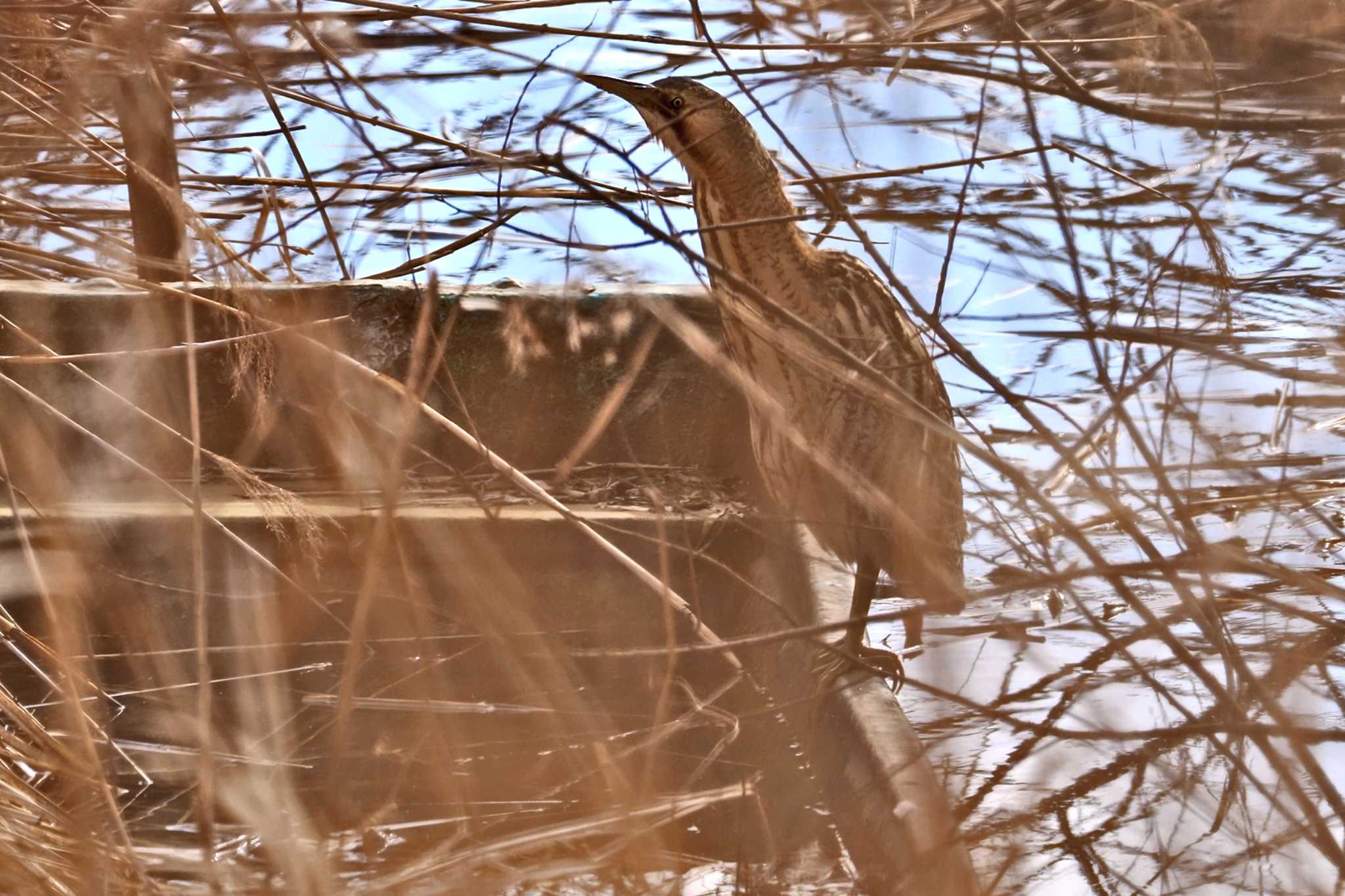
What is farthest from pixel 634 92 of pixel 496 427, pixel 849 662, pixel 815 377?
pixel 496 427

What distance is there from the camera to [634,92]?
110cm

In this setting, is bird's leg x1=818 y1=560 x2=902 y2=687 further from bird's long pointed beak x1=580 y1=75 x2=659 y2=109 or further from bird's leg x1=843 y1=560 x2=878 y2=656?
bird's long pointed beak x1=580 y1=75 x2=659 y2=109

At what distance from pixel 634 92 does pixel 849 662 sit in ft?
1.88

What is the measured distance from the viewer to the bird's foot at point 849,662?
1110 millimetres

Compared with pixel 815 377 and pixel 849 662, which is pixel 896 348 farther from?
pixel 849 662

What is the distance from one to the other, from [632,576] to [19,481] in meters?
0.74

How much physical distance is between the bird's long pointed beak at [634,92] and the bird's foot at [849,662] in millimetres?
531

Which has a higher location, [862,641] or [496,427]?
[496,427]

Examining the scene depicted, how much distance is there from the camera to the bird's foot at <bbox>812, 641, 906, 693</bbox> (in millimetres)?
1110

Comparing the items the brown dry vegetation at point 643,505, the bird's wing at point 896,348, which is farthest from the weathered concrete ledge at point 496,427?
the bird's wing at point 896,348

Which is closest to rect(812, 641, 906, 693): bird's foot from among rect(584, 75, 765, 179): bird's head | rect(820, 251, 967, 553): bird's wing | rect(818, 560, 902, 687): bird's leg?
rect(818, 560, 902, 687): bird's leg

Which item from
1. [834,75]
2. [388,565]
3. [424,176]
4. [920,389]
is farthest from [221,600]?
[834,75]

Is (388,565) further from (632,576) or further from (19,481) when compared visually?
(19,481)

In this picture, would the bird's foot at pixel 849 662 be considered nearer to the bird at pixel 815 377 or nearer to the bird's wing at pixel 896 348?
the bird at pixel 815 377
